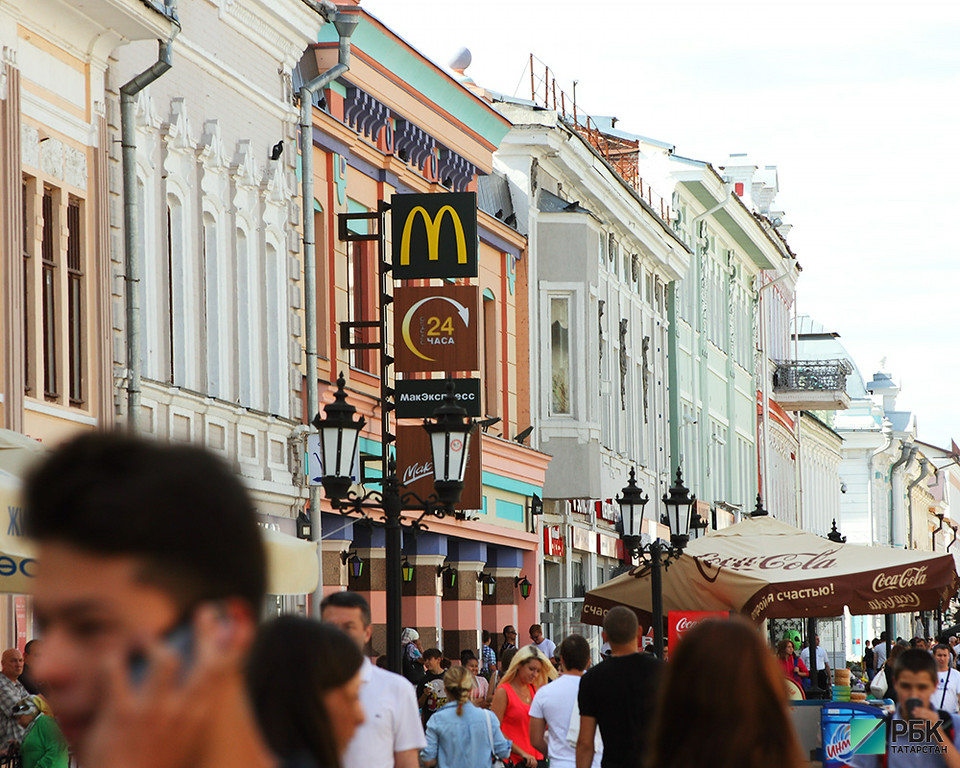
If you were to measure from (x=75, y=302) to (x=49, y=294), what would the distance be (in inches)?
17.6

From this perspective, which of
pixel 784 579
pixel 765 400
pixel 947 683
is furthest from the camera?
pixel 765 400

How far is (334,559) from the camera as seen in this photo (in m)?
23.2

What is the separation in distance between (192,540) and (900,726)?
606 cm

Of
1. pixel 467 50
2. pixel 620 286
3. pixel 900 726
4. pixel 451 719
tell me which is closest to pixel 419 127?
pixel 467 50

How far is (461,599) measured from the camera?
93.6ft

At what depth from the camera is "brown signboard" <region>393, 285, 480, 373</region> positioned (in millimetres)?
21562

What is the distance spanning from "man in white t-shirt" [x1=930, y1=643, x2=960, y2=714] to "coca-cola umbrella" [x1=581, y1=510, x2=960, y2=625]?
2.99 m

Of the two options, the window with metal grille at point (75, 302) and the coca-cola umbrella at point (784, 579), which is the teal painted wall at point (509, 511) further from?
the window with metal grille at point (75, 302)

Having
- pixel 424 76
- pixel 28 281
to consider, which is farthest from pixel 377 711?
pixel 424 76

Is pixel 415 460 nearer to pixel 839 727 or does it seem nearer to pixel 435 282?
pixel 435 282

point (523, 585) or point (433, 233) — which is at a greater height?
point (433, 233)

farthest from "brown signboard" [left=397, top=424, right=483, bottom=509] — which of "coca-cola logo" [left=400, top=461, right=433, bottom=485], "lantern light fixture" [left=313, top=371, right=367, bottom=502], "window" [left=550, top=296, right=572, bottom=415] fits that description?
"window" [left=550, top=296, right=572, bottom=415]

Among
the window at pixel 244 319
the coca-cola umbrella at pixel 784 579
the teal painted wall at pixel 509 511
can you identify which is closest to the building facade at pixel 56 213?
the window at pixel 244 319

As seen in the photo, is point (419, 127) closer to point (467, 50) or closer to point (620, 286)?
point (467, 50)
